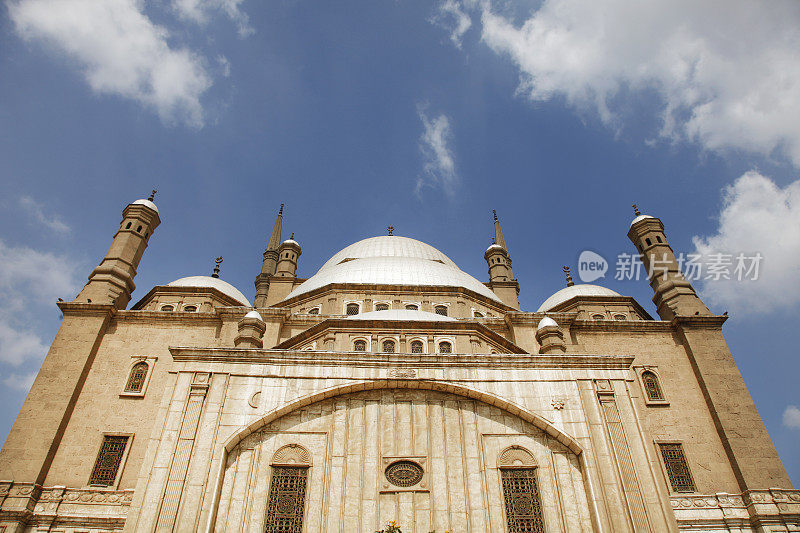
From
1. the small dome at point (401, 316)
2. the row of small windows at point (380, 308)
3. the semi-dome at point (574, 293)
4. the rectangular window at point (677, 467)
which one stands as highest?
the semi-dome at point (574, 293)

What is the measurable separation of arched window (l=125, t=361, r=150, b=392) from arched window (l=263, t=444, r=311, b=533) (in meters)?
8.29

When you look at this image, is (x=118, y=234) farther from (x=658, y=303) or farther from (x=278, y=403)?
(x=658, y=303)

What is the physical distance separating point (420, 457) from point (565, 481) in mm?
3071

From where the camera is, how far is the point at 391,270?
26.1 metres

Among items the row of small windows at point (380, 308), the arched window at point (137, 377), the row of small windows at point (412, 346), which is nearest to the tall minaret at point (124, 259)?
the arched window at point (137, 377)

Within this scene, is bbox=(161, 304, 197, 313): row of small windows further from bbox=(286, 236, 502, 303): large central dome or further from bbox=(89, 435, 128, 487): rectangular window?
bbox=(89, 435, 128, 487): rectangular window

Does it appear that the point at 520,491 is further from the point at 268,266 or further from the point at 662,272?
the point at 268,266

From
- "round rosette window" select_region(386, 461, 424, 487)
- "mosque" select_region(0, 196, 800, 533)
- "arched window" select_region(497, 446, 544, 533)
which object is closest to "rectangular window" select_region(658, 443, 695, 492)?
"mosque" select_region(0, 196, 800, 533)

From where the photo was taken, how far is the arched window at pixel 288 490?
412 inches

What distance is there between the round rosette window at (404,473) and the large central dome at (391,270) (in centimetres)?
1386

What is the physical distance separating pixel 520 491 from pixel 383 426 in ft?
10.4

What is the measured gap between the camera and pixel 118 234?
21.8 metres

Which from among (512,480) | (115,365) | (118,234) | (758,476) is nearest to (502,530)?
(512,480)

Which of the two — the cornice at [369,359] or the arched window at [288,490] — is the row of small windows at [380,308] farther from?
the arched window at [288,490]
